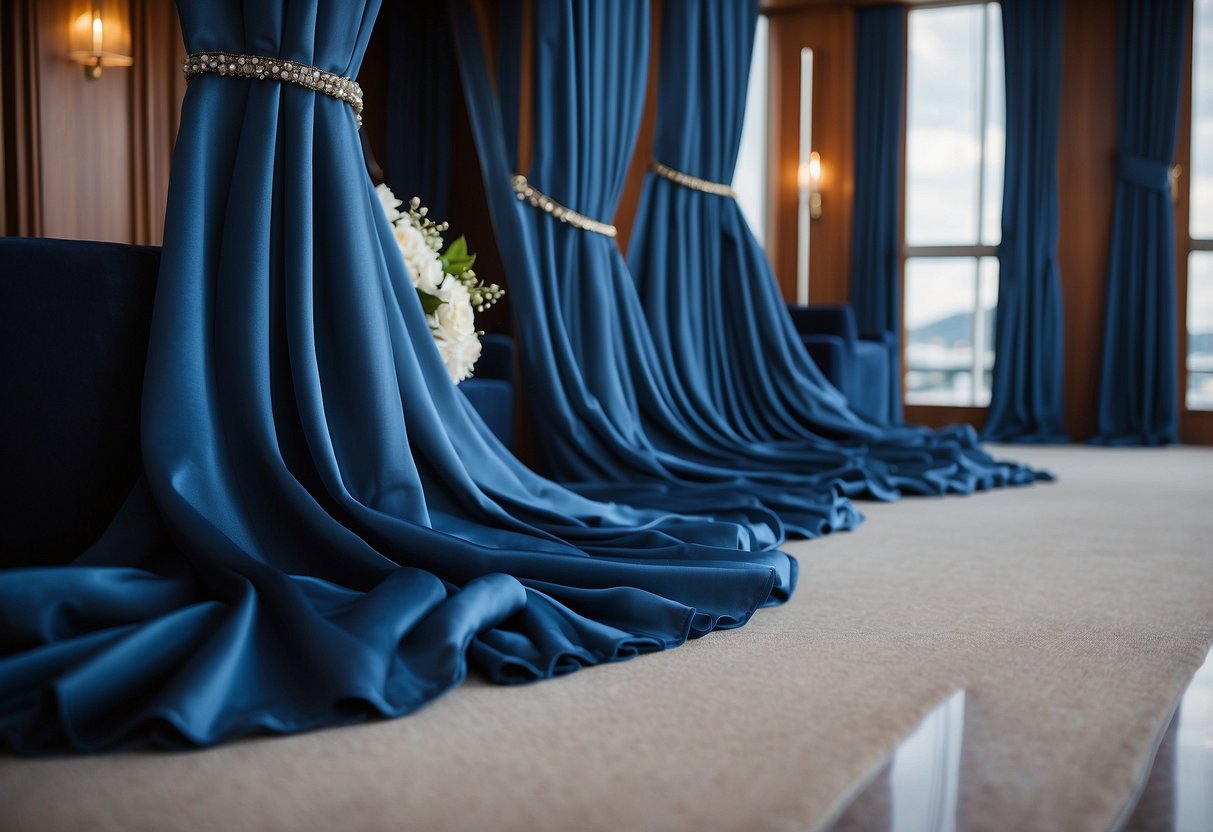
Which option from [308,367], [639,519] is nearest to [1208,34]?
[639,519]

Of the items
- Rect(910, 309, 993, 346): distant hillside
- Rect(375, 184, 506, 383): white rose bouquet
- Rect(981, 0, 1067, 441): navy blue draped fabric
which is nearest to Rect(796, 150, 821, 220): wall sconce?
Rect(910, 309, 993, 346): distant hillside

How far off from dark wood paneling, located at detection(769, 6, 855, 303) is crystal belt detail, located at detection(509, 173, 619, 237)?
148 inches

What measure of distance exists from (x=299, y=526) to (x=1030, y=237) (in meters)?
6.01

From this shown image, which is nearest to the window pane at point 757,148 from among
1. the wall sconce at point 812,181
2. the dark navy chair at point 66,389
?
the wall sconce at point 812,181

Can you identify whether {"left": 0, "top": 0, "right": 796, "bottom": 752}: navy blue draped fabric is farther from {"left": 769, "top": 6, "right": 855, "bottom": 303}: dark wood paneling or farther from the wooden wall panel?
{"left": 769, "top": 6, "right": 855, "bottom": 303}: dark wood paneling

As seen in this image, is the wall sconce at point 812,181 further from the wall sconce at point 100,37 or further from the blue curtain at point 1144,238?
the wall sconce at point 100,37

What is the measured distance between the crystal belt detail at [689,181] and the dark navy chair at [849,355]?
87cm

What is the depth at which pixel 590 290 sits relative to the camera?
13.1 ft

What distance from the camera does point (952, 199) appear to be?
736 cm

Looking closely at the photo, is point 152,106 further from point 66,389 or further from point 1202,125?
point 1202,125

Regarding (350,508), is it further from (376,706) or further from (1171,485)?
(1171,485)

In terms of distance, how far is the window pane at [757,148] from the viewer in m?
7.21

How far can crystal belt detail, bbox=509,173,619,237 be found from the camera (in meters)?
3.91

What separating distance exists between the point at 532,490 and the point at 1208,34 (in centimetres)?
Result: 586
